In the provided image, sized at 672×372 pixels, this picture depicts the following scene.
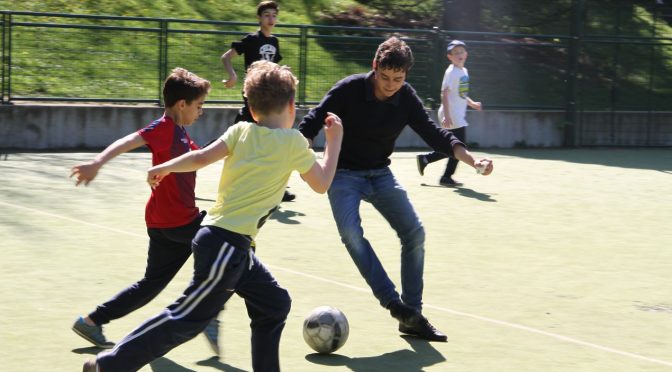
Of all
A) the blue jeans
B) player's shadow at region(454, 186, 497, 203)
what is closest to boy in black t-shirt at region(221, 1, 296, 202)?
player's shadow at region(454, 186, 497, 203)

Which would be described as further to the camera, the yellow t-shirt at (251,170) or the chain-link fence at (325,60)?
the chain-link fence at (325,60)

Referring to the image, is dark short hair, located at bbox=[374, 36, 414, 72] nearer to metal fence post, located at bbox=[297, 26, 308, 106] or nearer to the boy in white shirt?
the boy in white shirt

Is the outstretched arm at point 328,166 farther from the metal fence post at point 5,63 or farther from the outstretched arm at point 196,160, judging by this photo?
the metal fence post at point 5,63

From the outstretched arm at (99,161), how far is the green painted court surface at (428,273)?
1.05 m

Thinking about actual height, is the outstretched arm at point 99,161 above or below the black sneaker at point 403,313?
above

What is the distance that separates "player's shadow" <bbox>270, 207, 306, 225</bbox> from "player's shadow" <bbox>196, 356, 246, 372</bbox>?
4596 millimetres

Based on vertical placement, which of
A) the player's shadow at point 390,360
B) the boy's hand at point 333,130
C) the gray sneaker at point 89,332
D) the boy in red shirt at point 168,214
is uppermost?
the boy's hand at point 333,130

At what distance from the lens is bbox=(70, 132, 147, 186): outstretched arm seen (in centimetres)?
494

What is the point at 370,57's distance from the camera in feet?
61.7

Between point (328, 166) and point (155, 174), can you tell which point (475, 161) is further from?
point (155, 174)

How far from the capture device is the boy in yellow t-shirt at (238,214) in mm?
4660

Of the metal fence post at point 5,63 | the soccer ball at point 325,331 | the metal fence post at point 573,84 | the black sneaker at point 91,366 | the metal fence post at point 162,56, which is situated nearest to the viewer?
the black sneaker at point 91,366

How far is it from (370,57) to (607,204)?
737cm

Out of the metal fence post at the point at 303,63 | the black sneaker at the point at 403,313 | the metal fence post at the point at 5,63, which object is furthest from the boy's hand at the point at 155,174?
the metal fence post at the point at 303,63
